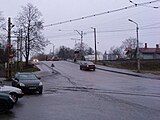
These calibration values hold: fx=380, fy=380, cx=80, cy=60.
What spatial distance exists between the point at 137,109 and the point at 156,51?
118m

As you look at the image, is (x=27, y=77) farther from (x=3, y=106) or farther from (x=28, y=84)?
(x=3, y=106)

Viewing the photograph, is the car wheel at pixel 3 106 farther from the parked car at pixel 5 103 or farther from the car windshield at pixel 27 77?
the car windshield at pixel 27 77

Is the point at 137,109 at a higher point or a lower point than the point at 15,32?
lower

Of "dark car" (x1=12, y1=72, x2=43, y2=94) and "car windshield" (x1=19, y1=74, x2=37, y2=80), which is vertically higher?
"car windshield" (x1=19, y1=74, x2=37, y2=80)

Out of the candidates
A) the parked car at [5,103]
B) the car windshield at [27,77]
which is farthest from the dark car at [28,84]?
the parked car at [5,103]

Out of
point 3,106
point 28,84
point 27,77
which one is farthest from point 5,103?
point 27,77

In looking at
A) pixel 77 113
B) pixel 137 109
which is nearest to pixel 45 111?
pixel 77 113

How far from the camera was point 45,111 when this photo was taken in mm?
16188

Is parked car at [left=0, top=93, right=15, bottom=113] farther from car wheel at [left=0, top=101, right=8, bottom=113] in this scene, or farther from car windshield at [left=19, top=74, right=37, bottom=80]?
car windshield at [left=19, top=74, right=37, bottom=80]

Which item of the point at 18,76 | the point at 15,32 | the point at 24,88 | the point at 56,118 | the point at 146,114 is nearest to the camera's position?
→ the point at 56,118

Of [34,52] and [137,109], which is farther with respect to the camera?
[34,52]

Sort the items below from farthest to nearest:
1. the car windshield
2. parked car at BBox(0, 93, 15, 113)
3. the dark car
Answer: the car windshield → the dark car → parked car at BBox(0, 93, 15, 113)

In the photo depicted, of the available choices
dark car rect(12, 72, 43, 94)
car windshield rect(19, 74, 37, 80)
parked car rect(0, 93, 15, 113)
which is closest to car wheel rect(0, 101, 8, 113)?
parked car rect(0, 93, 15, 113)

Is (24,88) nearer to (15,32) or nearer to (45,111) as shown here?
(45,111)
